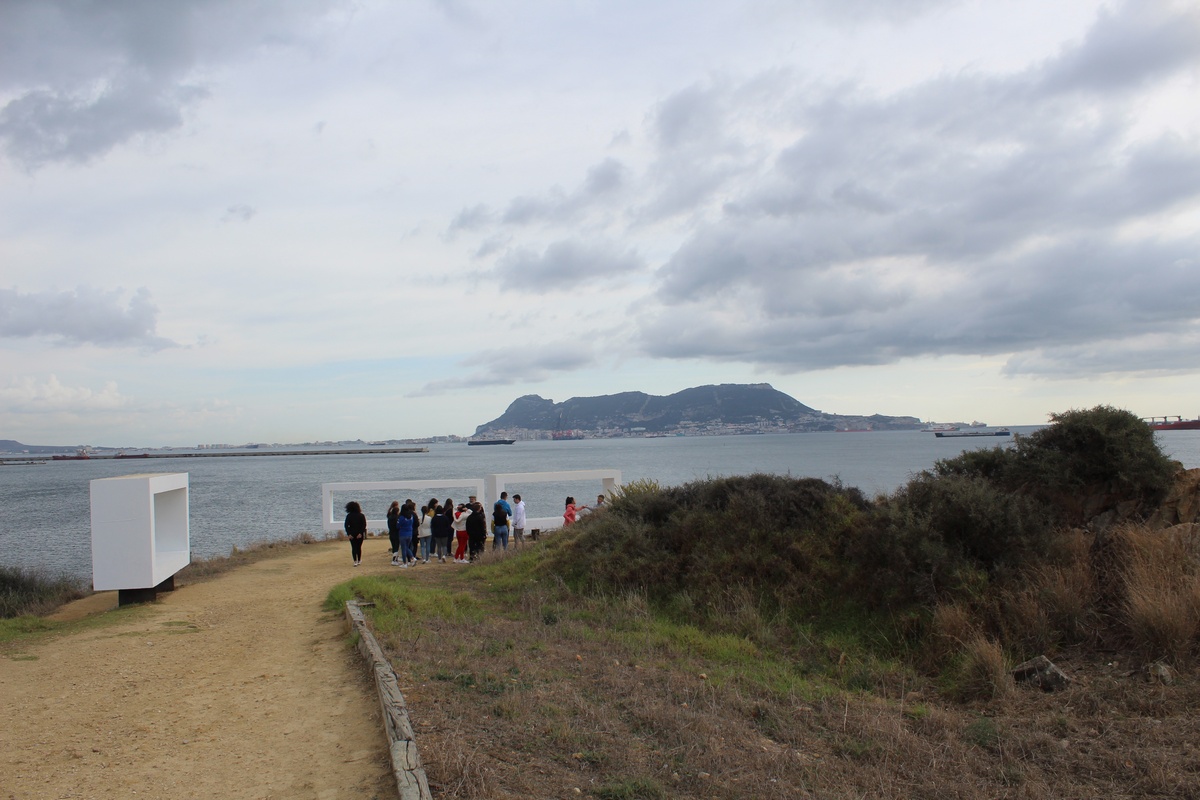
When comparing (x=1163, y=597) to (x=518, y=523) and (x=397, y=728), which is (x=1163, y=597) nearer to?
(x=397, y=728)

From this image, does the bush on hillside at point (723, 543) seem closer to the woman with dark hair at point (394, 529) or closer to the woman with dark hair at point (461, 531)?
the woman with dark hair at point (461, 531)

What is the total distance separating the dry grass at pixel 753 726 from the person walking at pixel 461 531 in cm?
827

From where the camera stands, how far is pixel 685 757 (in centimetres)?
588

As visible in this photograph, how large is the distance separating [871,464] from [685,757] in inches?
3411

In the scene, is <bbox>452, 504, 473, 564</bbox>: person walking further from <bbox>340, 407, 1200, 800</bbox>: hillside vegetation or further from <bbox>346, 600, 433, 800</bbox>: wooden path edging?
<bbox>346, 600, 433, 800</bbox>: wooden path edging

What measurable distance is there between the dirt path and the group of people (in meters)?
5.24

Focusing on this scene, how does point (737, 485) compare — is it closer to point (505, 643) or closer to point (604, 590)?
point (604, 590)

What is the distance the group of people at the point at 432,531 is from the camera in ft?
57.8

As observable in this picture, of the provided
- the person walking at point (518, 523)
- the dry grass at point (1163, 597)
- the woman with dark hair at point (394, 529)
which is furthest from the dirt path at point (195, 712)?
the person walking at point (518, 523)

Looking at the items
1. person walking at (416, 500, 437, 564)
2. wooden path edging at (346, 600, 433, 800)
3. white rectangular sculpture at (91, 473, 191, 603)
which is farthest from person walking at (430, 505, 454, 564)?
wooden path edging at (346, 600, 433, 800)

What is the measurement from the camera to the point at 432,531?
18312mm

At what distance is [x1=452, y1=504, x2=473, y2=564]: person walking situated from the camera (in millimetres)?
18125

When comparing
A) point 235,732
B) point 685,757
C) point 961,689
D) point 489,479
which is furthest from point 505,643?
point 489,479

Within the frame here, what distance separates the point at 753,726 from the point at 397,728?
304 centimetres
